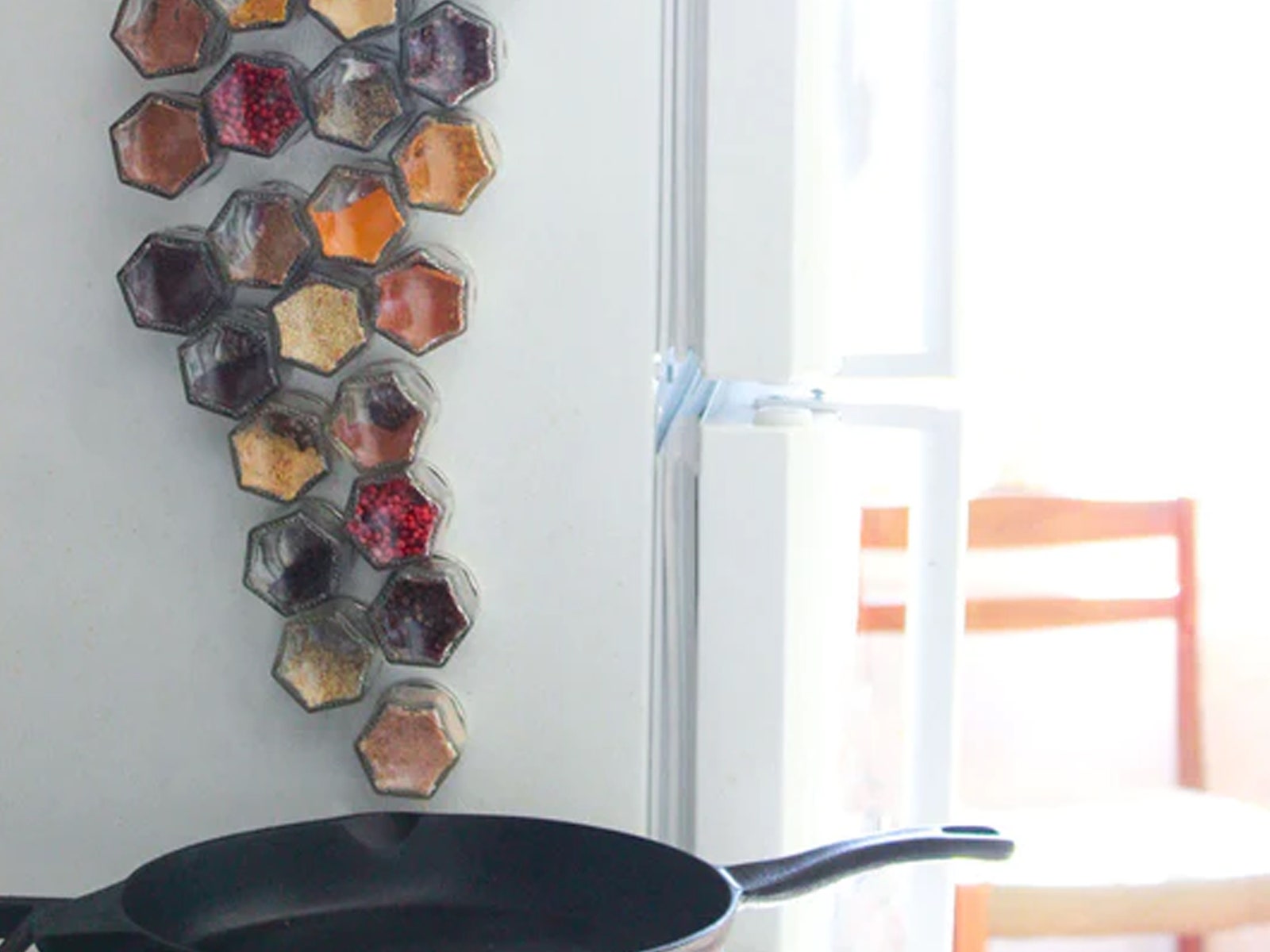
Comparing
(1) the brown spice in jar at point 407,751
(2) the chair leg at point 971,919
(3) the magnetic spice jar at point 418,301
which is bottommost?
(2) the chair leg at point 971,919

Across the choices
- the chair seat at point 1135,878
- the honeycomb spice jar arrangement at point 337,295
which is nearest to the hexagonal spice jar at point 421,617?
the honeycomb spice jar arrangement at point 337,295

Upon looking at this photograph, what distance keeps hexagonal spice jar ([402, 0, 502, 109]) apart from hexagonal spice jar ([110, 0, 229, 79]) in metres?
0.08

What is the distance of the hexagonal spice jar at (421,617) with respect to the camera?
0.56m

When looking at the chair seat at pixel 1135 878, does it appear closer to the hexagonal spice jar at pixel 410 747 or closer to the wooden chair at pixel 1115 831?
the wooden chair at pixel 1115 831

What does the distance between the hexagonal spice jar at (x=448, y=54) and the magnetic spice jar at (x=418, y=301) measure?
61 mm

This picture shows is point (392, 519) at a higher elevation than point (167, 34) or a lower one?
lower

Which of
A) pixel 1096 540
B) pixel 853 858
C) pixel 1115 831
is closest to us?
pixel 853 858

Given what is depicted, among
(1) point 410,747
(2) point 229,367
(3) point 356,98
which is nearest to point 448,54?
(3) point 356,98

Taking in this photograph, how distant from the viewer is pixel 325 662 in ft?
1.86

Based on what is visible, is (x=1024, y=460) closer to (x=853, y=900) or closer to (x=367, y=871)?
(x=853, y=900)

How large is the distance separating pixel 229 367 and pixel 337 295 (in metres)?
0.05

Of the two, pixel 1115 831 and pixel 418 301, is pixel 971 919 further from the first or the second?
pixel 418 301

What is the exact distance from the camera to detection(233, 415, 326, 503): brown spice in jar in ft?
1.85

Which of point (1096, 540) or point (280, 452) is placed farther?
point (1096, 540)
